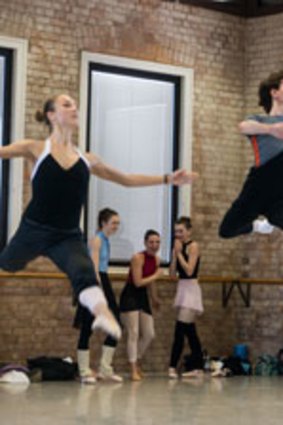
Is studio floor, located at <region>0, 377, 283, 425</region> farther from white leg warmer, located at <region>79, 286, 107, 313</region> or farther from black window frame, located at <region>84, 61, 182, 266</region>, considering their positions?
black window frame, located at <region>84, 61, 182, 266</region>

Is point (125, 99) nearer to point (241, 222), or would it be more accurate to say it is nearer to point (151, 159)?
point (151, 159)

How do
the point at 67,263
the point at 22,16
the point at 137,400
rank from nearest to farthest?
the point at 67,263, the point at 137,400, the point at 22,16

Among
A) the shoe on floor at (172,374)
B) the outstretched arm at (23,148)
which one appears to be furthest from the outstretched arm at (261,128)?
the shoe on floor at (172,374)

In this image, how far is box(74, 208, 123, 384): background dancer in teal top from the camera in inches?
452

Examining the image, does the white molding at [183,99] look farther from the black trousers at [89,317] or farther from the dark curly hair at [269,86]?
the dark curly hair at [269,86]

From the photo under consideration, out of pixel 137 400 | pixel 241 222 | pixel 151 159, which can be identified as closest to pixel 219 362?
pixel 151 159

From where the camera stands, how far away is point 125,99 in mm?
13320

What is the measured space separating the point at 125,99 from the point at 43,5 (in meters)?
1.55

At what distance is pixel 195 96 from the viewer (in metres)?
13.8

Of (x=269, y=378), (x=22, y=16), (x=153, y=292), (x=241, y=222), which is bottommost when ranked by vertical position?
(x=269, y=378)

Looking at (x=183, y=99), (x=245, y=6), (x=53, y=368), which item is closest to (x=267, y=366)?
(x=53, y=368)

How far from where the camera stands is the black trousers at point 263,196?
6.63m

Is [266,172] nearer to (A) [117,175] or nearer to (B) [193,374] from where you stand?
(A) [117,175]

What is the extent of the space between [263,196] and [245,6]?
8132 mm
